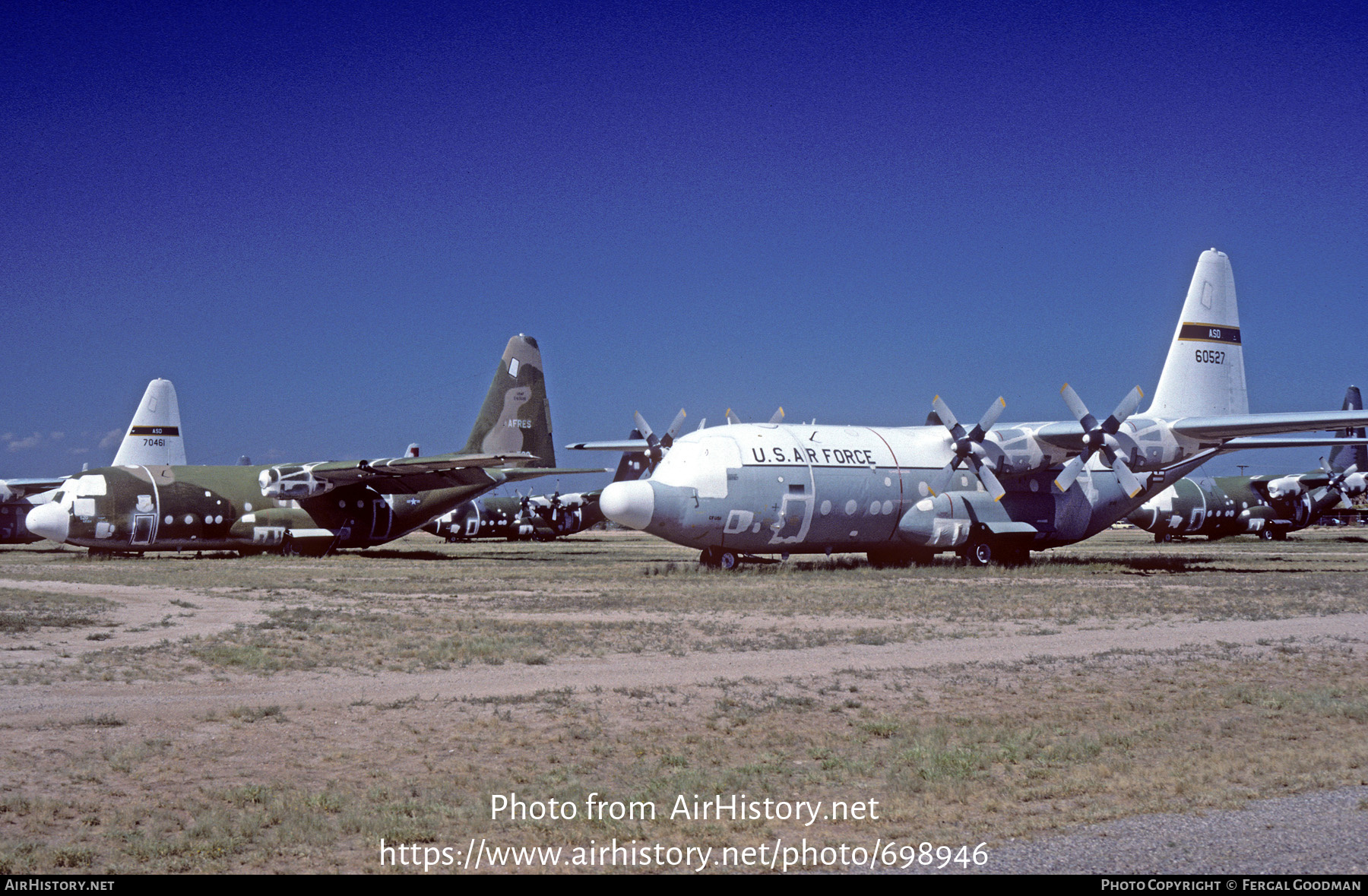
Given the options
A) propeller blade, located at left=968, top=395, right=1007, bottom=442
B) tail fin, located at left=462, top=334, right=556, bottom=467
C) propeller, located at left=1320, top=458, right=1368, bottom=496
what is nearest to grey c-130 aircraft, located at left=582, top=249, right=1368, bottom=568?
propeller blade, located at left=968, top=395, right=1007, bottom=442

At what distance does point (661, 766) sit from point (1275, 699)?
733 centimetres

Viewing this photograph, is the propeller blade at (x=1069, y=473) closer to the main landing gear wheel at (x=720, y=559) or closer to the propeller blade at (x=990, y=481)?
the propeller blade at (x=990, y=481)

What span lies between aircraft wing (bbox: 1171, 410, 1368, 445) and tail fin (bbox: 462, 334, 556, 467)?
83.8 ft

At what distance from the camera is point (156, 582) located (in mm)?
29391

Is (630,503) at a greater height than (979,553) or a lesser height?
greater

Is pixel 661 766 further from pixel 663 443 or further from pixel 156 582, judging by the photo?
pixel 663 443

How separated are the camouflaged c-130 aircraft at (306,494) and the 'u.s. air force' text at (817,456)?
513 inches

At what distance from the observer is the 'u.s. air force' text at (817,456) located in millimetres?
32228

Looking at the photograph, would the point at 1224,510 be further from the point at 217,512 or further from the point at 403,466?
the point at 217,512

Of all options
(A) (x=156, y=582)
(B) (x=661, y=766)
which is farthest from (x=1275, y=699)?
(A) (x=156, y=582)

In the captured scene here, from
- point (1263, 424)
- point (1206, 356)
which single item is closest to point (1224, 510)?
point (1206, 356)

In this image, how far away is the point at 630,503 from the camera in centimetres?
3016

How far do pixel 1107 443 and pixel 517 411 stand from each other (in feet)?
80.0

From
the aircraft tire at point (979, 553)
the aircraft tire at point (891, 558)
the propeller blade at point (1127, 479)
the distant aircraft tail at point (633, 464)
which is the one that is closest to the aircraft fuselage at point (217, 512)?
the distant aircraft tail at point (633, 464)
